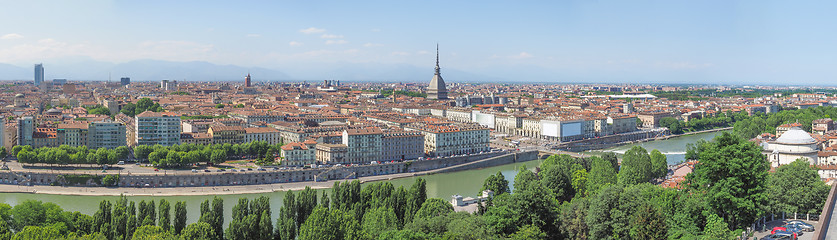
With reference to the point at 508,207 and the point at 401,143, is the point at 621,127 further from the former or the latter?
the point at 508,207

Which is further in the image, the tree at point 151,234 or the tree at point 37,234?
the tree at point 151,234

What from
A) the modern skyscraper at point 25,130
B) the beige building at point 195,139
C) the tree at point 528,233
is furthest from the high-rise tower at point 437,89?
the tree at point 528,233

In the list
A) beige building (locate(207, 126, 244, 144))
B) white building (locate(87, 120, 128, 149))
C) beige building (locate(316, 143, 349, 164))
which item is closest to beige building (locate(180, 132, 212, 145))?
beige building (locate(207, 126, 244, 144))

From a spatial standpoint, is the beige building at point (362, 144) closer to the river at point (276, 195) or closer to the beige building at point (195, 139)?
the river at point (276, 195)

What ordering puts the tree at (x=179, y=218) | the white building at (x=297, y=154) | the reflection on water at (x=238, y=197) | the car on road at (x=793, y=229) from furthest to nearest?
the white building at (x=297, y=154) < the reflection on water at (x=238, y=197) < the tree at (x=179, y=218) < the car on road at (x=793, y=229)

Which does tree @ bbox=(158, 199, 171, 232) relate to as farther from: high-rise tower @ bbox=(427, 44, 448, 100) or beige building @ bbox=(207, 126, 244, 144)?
high-rise tower @ bbox=(427, 44, 448, 100)

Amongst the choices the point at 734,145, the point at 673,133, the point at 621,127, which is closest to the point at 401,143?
the point at 734,145
